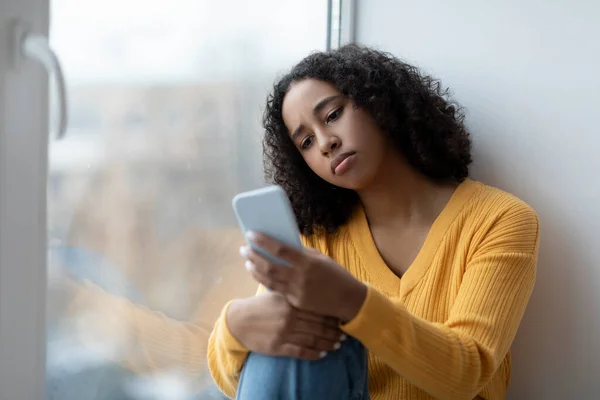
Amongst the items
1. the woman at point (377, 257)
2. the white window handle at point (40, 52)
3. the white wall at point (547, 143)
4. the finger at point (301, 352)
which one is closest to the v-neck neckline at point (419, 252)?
the woman at point (377, 257)

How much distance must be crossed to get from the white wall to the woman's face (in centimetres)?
24

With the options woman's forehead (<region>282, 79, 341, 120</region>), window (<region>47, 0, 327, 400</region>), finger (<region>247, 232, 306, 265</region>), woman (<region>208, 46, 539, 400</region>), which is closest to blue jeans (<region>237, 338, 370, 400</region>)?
woman (<region>208, 46, 539, 400</region>)

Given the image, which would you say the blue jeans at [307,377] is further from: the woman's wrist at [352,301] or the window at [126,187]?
the window at [126,187]

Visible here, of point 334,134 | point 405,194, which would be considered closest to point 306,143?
point 334,134

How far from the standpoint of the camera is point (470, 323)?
0.95 metres

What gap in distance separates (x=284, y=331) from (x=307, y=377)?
0.06 metres

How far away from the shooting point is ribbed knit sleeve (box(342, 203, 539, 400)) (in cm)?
87

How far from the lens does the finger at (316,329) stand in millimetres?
862

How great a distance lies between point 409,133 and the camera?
112 cm

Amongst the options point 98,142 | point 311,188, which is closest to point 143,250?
point 98,142

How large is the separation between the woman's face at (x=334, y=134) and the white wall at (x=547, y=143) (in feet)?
0.80

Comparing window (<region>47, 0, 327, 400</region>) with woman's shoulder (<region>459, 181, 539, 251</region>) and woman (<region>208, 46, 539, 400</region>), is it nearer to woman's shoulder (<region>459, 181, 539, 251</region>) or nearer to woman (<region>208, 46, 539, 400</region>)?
woman (<region>208, 46, 539, 400</region>)

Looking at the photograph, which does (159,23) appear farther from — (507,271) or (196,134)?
(507,271)

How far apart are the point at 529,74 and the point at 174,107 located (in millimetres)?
597
